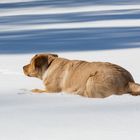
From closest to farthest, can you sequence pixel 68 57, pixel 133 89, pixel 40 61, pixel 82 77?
pixel 133 89, pixel 82 77, pixel 40 61, pixel 68 57

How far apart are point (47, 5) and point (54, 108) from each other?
20.0m

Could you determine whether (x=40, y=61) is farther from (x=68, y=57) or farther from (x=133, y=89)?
(x=68, y=57)

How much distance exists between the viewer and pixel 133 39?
13.6m

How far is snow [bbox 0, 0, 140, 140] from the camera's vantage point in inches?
214

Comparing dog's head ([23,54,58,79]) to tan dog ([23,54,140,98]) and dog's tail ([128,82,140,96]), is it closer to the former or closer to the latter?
tan dog ([23,54,140,98])

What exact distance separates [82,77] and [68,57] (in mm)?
3653

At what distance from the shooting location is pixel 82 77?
7312 mm

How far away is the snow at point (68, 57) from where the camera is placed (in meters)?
5.43

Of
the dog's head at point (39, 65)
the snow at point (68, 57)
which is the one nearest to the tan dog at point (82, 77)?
the dog's head at point (39, 65)

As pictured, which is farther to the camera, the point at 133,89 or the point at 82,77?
the point at 82,77

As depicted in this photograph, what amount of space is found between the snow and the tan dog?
12 centimetres

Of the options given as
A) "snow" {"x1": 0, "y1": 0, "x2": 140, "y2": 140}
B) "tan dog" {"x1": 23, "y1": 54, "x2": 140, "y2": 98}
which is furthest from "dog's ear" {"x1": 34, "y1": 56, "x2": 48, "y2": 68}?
"snow" {"x1": 0, "y1": 0, "x2": 140, "y2": 140}

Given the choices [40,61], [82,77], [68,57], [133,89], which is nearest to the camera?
[133,89]

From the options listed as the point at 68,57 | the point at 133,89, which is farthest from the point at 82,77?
the point at 68,57
